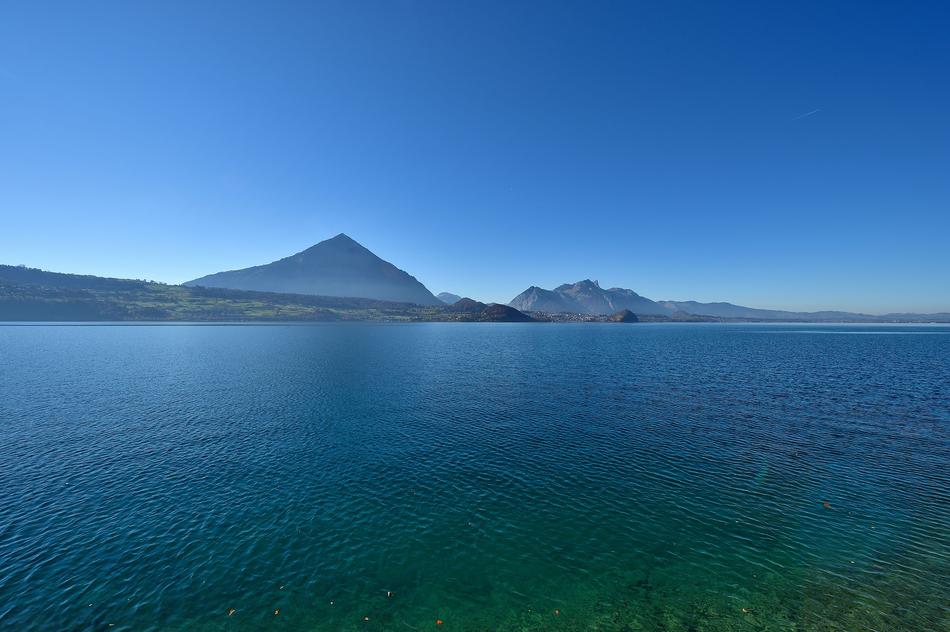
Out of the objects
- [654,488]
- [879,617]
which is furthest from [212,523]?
[879,617]

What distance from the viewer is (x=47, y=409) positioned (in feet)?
199

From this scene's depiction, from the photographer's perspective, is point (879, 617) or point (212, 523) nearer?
point (879, 617)

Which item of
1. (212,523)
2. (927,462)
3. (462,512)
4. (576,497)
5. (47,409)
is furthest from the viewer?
(47,409)

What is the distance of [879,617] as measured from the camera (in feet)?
70.1

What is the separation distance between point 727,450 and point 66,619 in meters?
62.5

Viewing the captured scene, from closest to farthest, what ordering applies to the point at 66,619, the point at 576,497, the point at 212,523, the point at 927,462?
the point at 66,619, the point at 212,523, the point at 576,497, the point at 927,462

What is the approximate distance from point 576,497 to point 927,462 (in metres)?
44.6

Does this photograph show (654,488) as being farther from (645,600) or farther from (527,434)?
(527,434)

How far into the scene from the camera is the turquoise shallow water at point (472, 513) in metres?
22.5

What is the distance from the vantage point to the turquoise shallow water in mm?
22484

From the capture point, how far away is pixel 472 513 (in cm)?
3288

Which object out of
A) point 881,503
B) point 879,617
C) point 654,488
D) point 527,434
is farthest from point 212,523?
point 881,503

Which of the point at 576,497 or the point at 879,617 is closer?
the point at 879,617

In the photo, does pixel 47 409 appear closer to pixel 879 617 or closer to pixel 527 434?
pixel 527 434
